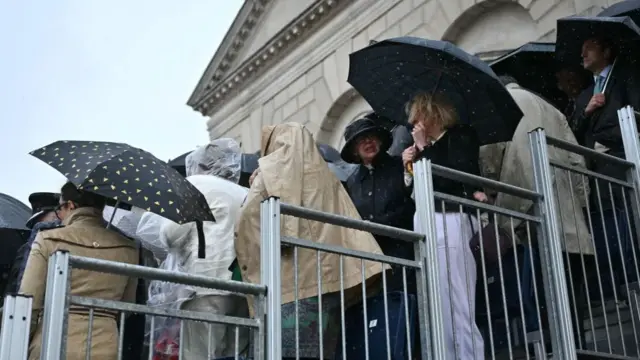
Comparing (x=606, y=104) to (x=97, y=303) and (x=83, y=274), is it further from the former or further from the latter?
(x=97, y=303)

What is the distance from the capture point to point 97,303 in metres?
3.85

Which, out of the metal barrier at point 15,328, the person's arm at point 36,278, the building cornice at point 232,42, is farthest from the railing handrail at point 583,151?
the building cornice at point 232,42

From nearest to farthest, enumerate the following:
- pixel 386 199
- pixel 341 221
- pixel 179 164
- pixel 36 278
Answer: pixel 341 221
pixel 36 278
pixel 386 199
pixel 179 164

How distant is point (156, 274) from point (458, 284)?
Result: 6.83ft

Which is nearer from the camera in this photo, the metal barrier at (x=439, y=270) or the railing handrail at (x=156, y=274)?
the railing handrail at (x=156, y=274)

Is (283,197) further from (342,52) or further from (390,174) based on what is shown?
(342,52)

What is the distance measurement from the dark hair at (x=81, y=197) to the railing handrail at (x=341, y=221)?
1662 mm

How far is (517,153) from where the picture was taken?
6383 mm

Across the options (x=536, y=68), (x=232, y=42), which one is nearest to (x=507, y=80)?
(x=536, y=68)

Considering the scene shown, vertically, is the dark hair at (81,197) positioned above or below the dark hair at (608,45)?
below

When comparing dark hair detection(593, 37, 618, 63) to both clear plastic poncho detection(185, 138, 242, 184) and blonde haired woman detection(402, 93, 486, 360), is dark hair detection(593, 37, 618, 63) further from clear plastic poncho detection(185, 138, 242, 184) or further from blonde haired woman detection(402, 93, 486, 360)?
clear plastic poncho detection(185, 138, 242, 184)

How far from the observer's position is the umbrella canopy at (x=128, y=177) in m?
5.39

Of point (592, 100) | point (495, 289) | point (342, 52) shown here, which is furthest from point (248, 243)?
point (342, 52)

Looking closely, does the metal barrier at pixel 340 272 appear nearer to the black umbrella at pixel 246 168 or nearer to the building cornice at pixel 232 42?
the black umbrella at pixel 246 168
